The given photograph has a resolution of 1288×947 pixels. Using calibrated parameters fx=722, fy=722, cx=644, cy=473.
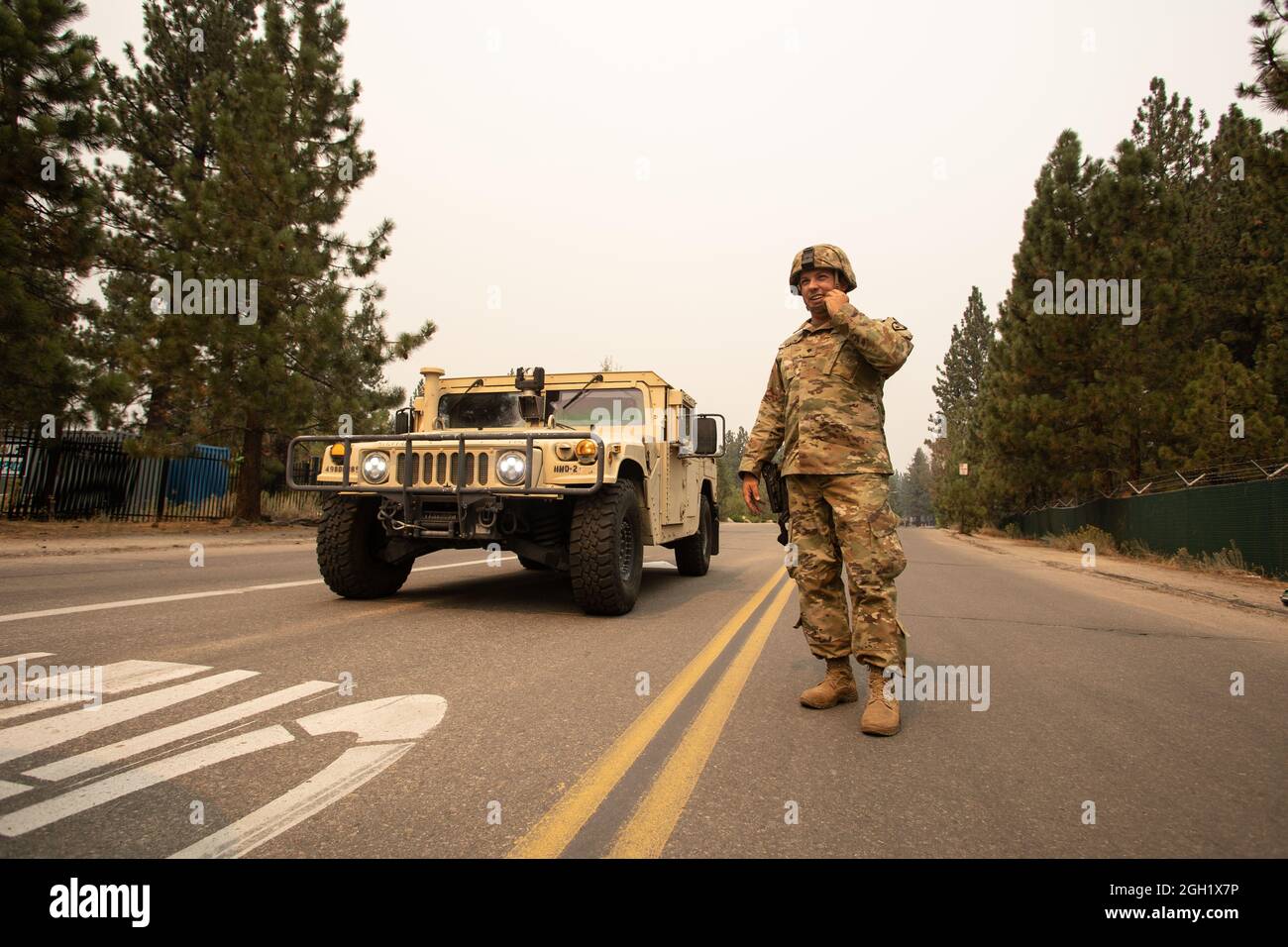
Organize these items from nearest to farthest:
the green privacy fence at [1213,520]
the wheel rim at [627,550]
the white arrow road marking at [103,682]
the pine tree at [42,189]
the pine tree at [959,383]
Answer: the white arrow road marking at [103,682], the wheel rim at [627,550], the green privacy fence at [1213,520], the pine tree at [42,189], the pine tree at [959,383]

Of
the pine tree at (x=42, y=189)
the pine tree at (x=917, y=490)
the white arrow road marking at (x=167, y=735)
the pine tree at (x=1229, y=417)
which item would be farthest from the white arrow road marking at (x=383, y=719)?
the pine tree at (x=917, y=490)

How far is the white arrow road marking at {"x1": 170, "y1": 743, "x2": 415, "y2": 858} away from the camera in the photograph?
1876 millimetres

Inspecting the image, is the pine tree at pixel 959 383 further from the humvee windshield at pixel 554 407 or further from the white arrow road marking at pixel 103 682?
the white arrow road marking at pixel 103 682

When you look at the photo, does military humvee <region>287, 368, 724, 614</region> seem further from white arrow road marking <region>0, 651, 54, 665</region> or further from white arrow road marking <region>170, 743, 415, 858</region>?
white arrow road marking <region>170, 743, 415, 858</region>

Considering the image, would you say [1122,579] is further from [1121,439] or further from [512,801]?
[512,801]

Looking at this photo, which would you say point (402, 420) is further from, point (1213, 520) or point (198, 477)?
point (198, 477)

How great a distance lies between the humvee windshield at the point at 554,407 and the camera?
725cm

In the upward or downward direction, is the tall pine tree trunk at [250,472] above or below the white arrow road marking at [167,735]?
above

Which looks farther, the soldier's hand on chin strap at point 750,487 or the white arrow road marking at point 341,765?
the soldier's hand on chin strap at point 750,487

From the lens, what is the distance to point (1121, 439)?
17469mm

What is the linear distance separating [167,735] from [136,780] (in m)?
0.46

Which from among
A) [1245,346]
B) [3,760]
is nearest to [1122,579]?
[3,760]

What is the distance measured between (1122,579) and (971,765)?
32.9 feet

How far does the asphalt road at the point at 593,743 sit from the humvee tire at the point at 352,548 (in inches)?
12.9
